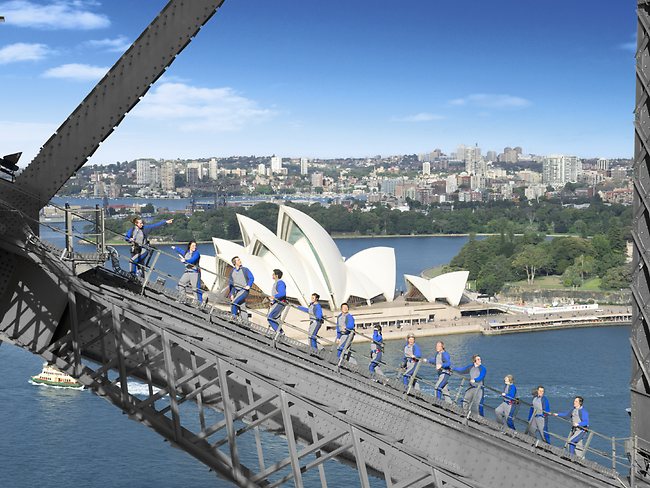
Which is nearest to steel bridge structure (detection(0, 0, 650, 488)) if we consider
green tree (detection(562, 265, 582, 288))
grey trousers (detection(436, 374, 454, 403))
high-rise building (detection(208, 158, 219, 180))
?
grey trousers (detection(436, 374, 454, 403))

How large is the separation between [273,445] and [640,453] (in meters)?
13.2

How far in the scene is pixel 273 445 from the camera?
16.9 meters

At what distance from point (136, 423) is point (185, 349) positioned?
51.8 feet

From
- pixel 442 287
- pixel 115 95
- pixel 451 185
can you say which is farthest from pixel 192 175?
pixel 115 95

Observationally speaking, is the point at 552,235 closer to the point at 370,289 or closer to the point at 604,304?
the point at 604,304

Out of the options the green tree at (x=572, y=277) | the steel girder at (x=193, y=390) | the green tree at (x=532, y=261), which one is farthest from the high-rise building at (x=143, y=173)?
the steel girder at (x=193, y=390)

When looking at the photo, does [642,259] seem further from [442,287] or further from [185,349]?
[442,287]

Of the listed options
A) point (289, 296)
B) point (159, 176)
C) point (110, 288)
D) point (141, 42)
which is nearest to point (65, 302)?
point (110, 288)

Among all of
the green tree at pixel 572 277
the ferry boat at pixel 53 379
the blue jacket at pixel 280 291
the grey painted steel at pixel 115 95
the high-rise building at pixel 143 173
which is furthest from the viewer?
the high-rise building at pixel 143 173

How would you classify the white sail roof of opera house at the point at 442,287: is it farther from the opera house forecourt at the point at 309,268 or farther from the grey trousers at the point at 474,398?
the grey trousers at the point at 474,398

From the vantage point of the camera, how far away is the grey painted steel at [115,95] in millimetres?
4508

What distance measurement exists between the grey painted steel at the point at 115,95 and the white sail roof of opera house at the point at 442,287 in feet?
110

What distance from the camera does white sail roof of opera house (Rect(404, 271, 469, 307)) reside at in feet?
124

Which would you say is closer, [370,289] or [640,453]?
[640,453]
